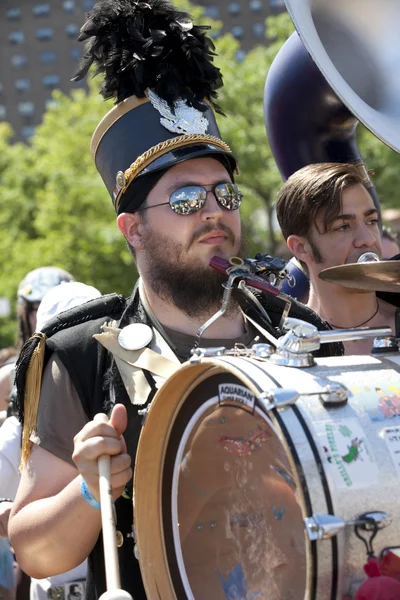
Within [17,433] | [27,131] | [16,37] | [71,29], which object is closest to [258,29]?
[71,29]

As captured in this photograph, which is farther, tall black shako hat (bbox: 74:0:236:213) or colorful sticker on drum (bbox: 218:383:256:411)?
tall black shako hat (bbox: 74:0:236:213)

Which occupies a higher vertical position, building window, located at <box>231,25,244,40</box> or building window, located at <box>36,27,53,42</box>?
building window, located at <box>36,27,53,42</box>

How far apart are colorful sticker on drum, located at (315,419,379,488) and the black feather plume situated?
1187 mm

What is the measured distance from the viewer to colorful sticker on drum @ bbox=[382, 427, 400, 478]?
1670 millimetres

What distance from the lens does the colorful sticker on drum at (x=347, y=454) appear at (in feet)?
5.36

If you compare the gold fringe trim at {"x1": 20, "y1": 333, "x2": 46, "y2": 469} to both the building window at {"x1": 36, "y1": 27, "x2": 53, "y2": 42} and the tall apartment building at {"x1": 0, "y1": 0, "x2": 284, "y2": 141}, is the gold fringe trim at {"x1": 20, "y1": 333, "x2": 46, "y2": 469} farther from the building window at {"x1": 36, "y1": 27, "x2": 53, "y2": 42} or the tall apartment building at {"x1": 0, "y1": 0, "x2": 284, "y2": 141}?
the building window at {"x1": 36, "y1": 27, "x2": 53, "y2": 42}

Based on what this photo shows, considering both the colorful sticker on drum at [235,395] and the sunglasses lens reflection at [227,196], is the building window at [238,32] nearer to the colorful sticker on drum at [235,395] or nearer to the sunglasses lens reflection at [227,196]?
the sunglasses lens reflection at [227,196]

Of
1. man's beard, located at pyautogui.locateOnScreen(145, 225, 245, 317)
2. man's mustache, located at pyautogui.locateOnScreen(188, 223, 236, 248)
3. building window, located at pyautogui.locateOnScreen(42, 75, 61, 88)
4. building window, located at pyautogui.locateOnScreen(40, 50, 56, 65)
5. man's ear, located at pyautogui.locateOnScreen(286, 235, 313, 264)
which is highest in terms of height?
building window, located at pyautogui.locateOnScreen(40, 50, 56, 65)

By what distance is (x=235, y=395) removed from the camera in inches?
75.1

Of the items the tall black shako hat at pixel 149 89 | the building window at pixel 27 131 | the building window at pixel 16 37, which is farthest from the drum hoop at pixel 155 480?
the building window at pixel 16 37

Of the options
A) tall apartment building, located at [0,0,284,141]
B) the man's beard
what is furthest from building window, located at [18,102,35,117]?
the man's beard

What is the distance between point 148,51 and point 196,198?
0.44m

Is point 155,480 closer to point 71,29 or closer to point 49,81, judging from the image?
point 71,29

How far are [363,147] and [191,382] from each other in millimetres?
15286
